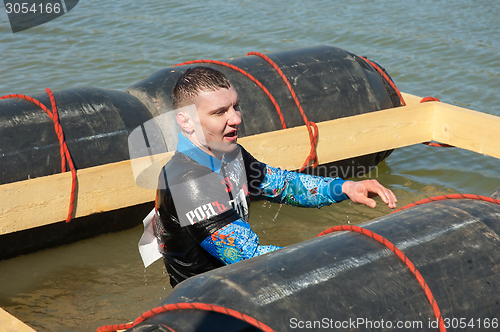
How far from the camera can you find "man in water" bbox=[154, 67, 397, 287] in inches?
87.4

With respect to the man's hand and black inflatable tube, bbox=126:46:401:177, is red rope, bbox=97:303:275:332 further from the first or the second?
black inflatable tube, bbox=126:46:401:177

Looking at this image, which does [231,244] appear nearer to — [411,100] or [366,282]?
[366,282]

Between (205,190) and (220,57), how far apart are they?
7092 mm

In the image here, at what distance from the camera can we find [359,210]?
479 centimetres

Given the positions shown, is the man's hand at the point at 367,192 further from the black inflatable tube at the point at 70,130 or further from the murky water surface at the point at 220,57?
the black inflatable tube at the point at 70,130

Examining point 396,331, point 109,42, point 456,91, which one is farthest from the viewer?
point 109,42

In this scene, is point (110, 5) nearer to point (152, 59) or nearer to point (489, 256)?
point (152, 59)

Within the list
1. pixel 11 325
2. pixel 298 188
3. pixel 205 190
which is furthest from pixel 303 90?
pixel 11 325

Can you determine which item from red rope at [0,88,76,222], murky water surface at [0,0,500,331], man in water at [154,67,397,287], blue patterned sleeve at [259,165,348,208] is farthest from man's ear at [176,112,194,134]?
murky water surface at [0,0,500,331]

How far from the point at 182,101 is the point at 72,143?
182 cm

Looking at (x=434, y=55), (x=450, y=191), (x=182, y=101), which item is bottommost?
(x=450, y=191)

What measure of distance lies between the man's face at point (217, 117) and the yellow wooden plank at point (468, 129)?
2.97m

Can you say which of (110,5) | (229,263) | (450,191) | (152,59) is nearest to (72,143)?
(229,263)

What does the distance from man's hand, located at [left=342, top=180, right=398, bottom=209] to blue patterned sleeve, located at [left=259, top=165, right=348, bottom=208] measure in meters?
0.15
